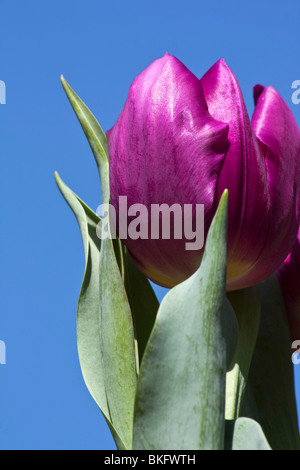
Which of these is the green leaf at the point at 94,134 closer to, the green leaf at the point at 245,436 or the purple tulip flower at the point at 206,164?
the purple tulip flower at the point at 206,164

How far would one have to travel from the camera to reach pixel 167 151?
457 millimetres

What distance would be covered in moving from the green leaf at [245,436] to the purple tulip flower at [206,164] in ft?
0.34

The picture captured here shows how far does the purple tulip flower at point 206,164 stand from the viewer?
0.46 meters

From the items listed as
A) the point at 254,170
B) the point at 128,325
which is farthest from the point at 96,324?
the point at 254,170

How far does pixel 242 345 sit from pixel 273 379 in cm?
7

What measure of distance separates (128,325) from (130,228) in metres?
0.07

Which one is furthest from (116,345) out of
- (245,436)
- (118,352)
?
(245,436)

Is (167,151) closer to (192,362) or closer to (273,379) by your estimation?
(192,362)

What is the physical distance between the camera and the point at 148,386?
42cm

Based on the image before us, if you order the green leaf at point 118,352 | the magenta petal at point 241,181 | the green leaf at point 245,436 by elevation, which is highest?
the magenta petal at point 241,181

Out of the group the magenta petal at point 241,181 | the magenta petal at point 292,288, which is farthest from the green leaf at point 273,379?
the magenta petal at point 241,181

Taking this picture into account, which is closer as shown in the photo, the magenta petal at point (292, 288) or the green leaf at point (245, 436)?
the green leaf at point (245, 436)

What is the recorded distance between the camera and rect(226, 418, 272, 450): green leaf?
42cm

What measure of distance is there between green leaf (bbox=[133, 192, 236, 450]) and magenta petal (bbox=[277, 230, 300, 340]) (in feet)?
0.61
